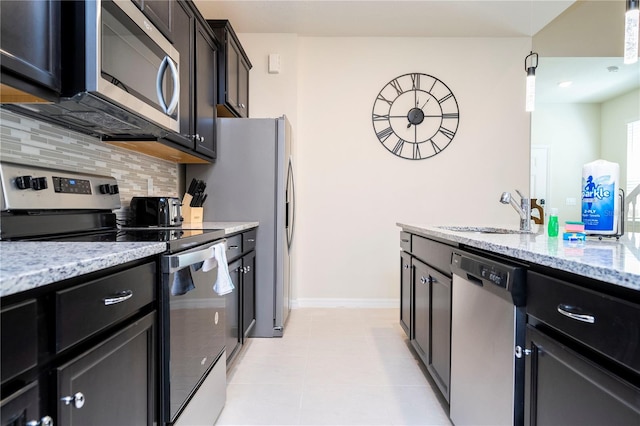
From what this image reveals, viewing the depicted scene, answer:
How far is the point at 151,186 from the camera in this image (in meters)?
2.40

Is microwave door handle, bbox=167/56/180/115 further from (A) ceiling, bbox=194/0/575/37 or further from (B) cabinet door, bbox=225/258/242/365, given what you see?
(A) ceiling, bbox=194/0/575/37

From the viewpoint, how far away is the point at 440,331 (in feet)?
5.77

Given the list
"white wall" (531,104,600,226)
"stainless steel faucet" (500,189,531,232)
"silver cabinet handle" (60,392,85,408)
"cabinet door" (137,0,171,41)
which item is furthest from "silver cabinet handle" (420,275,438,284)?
"white wall" (531,104,600,226)

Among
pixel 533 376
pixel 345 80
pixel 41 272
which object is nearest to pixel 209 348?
pixel 41 272

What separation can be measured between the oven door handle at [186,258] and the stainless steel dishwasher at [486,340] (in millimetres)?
1063

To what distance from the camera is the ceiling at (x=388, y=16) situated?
2988mm

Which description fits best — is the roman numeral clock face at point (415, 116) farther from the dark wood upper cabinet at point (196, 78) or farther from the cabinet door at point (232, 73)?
the dark wood upper cabinet at point (196, 78)

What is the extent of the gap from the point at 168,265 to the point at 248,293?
4.71ft

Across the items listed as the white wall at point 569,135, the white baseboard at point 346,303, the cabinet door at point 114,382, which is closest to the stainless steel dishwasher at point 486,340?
the cabinet door at point 114,382

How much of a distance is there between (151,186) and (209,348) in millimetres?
1300

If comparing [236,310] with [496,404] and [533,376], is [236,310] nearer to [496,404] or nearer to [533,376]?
[496,404]

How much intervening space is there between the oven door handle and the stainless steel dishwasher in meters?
1.06

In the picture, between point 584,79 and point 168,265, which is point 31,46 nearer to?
point 168,265

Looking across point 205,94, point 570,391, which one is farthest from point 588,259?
point 205,94
